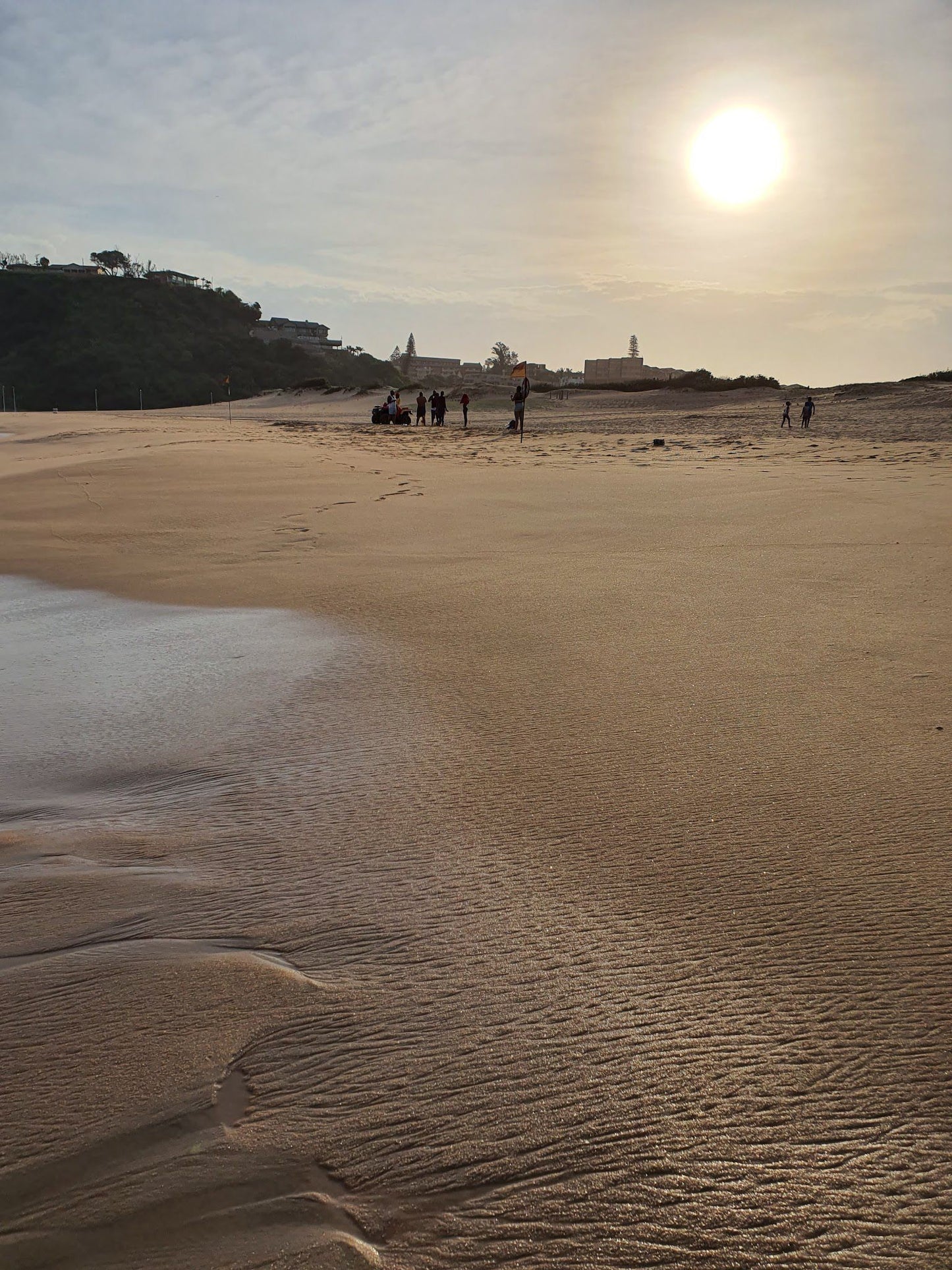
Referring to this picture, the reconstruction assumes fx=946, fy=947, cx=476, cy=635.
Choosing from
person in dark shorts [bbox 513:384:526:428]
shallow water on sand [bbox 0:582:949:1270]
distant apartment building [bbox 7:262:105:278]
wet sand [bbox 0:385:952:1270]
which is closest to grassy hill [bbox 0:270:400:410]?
distant apartment building [bbox 7:262:105:278]

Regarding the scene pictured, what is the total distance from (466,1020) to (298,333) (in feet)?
483

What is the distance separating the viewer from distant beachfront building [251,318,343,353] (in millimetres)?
114188

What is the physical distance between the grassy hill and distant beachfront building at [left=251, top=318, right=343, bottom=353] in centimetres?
666

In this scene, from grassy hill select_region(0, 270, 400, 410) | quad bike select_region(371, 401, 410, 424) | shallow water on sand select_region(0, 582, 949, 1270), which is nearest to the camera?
shallow water on sand select_region(0, 582, 949, 1270)

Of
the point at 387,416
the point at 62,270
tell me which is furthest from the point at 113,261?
the point at 387,416

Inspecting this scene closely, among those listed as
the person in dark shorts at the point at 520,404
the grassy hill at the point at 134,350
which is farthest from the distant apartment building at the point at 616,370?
the person in dark shorts at the point at 520,404

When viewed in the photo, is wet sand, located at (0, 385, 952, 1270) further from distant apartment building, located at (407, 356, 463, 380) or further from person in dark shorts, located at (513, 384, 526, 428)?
distant apartment building, located at (407, 356, 463, 380)

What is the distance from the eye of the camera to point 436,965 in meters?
2.19

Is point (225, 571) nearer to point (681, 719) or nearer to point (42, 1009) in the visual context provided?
point (681, 719)

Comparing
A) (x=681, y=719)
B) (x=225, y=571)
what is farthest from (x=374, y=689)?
(x=225, y=571)

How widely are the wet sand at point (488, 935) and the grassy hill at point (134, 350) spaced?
73964 millimetres

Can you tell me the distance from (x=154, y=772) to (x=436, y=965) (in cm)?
170

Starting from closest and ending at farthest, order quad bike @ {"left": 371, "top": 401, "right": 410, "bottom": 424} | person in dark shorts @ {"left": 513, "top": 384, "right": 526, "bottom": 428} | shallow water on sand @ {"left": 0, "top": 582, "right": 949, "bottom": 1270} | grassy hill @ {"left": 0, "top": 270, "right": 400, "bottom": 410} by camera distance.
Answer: shallow water on sand @ {"left": 0, "top": 582, "right": 949, "bottom": 1270}, person in dark shorts @ {"left": 513, "top": 384, "right": 526, "bottom": 428}, quad bike @ {"left": 371, "top": 401, "right": 410, "bottom": 424}, grassy hill @ {"left": 0, "top": 270, "right": 400, "bottom": 410}

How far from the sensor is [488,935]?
2.33m
